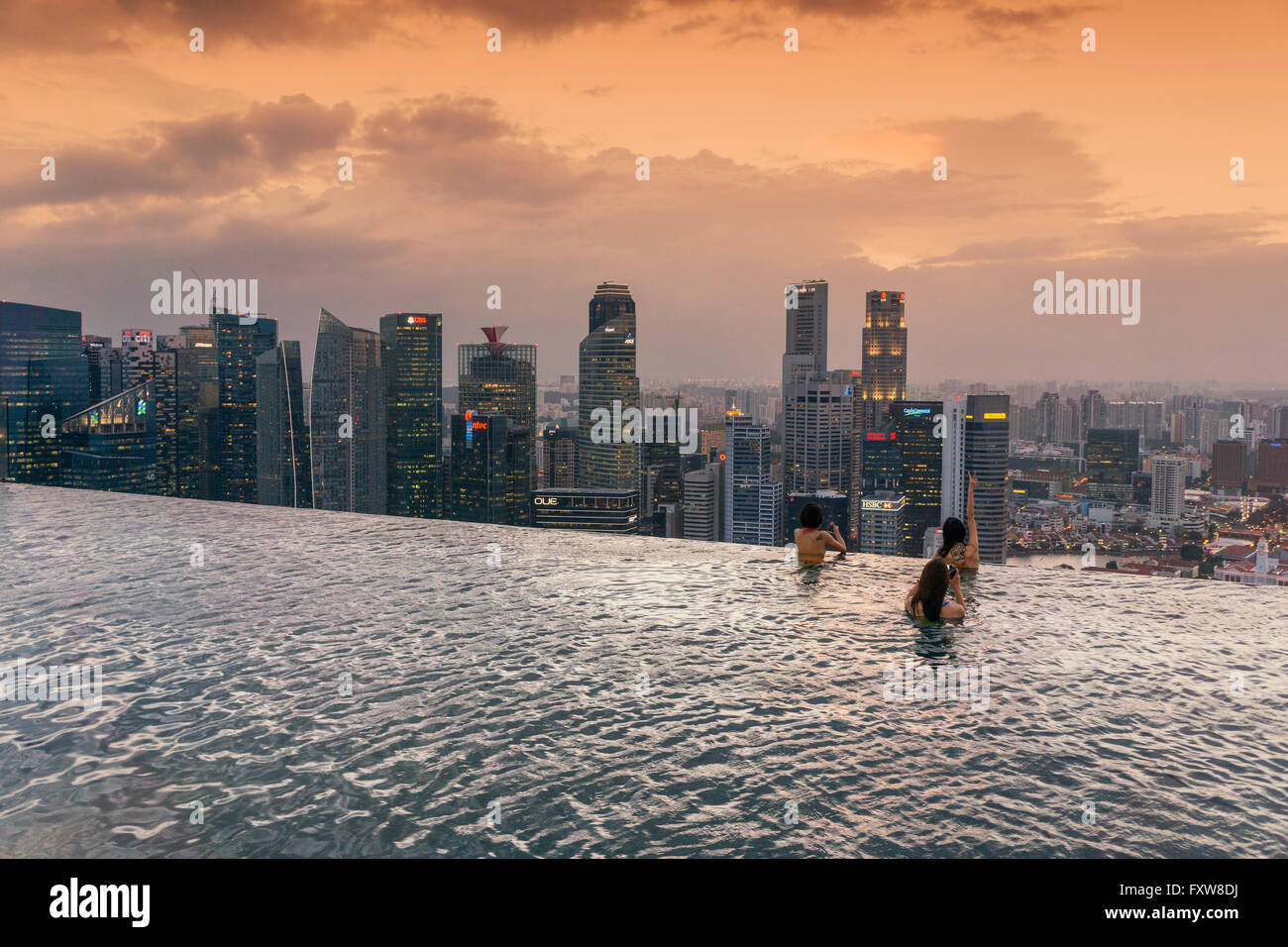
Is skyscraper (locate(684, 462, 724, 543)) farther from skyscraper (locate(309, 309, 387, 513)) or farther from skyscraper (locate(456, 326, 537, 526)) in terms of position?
skyscraper (locate(309, 309, 387, 513))

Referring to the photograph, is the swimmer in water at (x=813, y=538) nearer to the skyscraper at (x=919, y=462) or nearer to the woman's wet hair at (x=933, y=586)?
the woman's wet hair at (x=933, y=586)

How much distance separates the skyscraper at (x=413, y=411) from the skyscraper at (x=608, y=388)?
29.5 ft

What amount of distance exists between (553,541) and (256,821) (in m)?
6.56

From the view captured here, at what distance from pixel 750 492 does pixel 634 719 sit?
112 feet

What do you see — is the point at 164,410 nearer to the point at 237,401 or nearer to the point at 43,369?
the point at 237,401

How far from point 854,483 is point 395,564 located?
39.0 metres

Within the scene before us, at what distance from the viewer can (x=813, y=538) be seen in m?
8.30

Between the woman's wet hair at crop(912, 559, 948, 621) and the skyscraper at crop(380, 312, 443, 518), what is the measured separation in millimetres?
37261

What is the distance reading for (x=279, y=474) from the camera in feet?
136

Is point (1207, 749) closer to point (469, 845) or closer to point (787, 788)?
point (787, 788)
